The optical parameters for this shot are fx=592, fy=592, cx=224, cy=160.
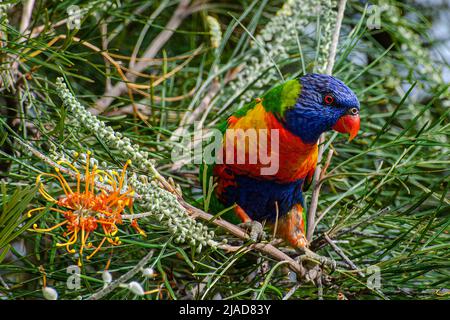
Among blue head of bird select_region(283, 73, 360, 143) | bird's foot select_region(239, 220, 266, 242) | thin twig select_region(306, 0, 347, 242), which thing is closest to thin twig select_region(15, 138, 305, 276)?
bird's foot select_region(239, 220, 266, 242)

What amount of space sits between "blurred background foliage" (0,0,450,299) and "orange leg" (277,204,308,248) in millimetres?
77

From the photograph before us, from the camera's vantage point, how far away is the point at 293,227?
213cm

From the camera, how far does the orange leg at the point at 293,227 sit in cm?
202

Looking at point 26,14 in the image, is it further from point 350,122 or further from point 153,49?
point 350,122

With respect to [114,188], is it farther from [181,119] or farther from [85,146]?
[181,119]

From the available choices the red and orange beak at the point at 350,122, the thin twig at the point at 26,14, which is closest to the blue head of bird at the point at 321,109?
the red and orange beak at the point at 350,122

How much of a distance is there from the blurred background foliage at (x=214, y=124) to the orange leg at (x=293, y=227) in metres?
0.08

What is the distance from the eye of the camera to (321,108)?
2.12 metres

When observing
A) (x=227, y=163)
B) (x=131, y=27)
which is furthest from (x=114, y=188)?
(x=131, y=27)

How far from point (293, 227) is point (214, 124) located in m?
0.57

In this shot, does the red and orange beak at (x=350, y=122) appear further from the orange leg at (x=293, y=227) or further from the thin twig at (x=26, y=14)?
the thin twig at (x=26, y=14)

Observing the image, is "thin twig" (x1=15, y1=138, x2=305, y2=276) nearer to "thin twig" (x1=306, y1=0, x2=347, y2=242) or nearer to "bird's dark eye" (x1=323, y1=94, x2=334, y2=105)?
"thin twig" (x1=306, y1=0, x2=347, y2=242)

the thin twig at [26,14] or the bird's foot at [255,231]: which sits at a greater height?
the thin twig at [26,14]
